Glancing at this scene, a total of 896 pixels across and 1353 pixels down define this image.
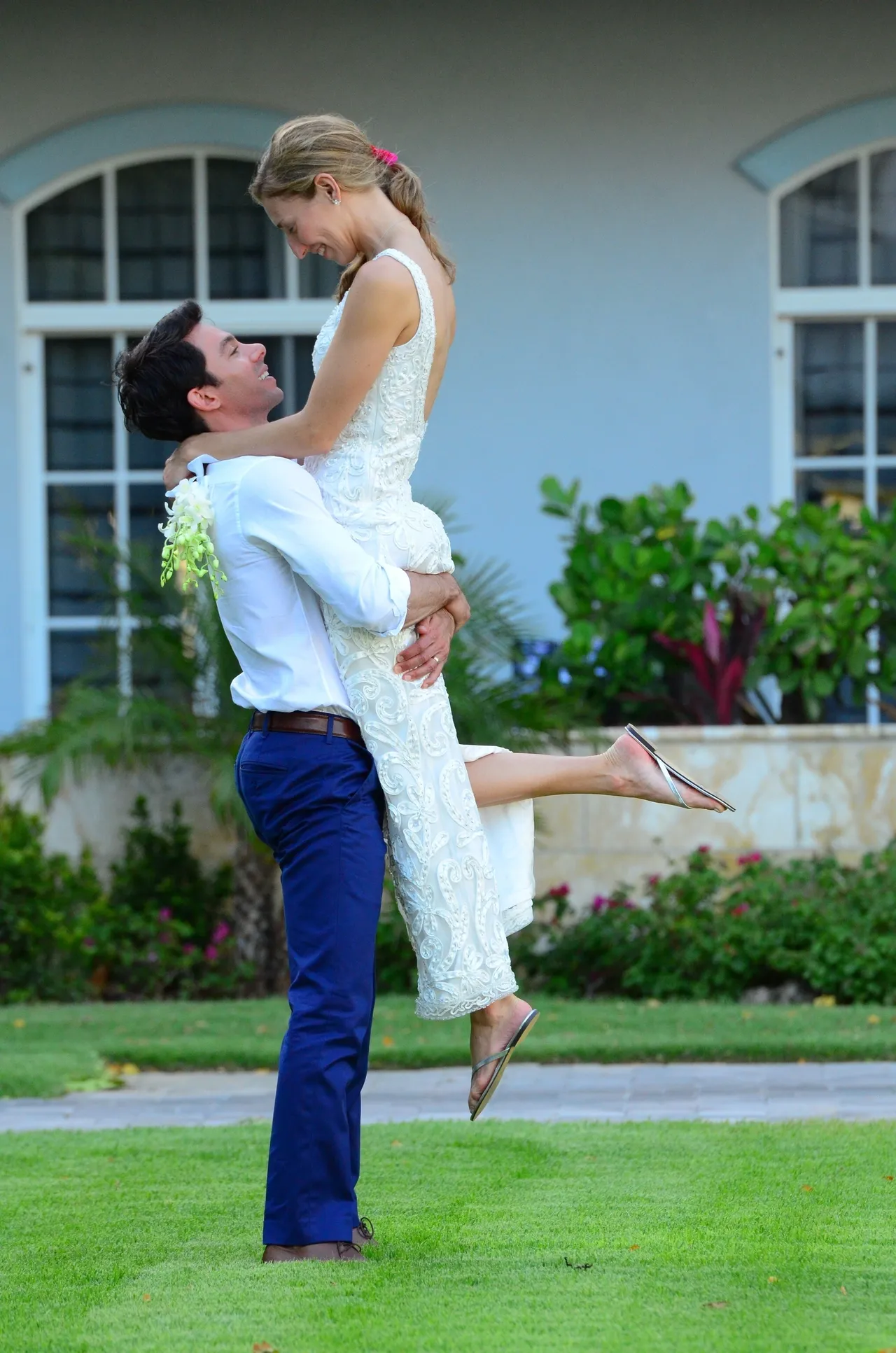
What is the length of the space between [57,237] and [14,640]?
6.72ft

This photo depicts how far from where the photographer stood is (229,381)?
343cm

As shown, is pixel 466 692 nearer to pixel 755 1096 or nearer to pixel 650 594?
pixel 650 594

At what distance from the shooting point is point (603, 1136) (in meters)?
4.57

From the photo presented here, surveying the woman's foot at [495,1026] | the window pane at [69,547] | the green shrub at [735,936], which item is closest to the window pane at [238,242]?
the window pane at [69,547]

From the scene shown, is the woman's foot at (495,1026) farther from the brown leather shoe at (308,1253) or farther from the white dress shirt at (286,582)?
the white dress shirt at (286,582)

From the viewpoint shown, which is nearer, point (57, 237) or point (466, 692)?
point (466, 692)

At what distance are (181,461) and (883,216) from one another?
21.2 ft

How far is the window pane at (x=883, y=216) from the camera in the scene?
895 cm

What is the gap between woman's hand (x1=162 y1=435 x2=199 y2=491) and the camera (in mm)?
3420

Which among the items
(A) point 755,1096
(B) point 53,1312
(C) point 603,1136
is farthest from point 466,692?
(B) point 53,1312

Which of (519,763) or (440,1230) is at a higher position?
(519,763)

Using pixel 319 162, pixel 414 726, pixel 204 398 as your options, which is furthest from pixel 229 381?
pixel 414 726

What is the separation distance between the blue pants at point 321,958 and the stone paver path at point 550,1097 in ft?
5.68

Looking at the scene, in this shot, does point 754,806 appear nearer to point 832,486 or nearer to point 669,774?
point 832,486
